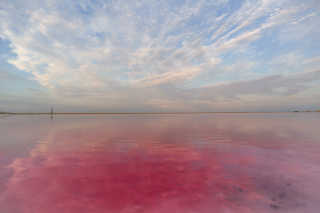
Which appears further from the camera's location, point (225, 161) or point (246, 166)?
point (225, 161)

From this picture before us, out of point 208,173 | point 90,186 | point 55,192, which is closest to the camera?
point 55,192

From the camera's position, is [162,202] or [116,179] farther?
[116,179]

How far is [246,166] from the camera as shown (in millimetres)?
6574

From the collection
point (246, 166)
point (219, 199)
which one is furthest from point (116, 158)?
point (246, 166)

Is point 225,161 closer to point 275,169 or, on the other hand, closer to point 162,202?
point 275,169

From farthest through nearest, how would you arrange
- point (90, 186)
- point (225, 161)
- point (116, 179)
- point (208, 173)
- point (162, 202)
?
1. point (225, 161)
2. point (208, 173)
3. point (116, 179)
4. point (90, 186)
5. point (162, 202)

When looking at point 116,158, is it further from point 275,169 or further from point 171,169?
point 275,169

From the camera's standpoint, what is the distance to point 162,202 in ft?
13.4

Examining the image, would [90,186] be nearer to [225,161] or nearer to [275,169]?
[225,161]

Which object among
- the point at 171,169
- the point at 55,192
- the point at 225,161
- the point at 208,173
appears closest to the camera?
the point at 55,192

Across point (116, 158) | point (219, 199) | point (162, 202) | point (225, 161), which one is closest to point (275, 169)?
point (225, 161)

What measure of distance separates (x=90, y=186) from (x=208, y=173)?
13.5ft

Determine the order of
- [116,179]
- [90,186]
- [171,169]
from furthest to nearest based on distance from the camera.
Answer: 1. [171,169]
2. [116,179]
3. [90,186]

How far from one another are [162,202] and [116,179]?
202cm
